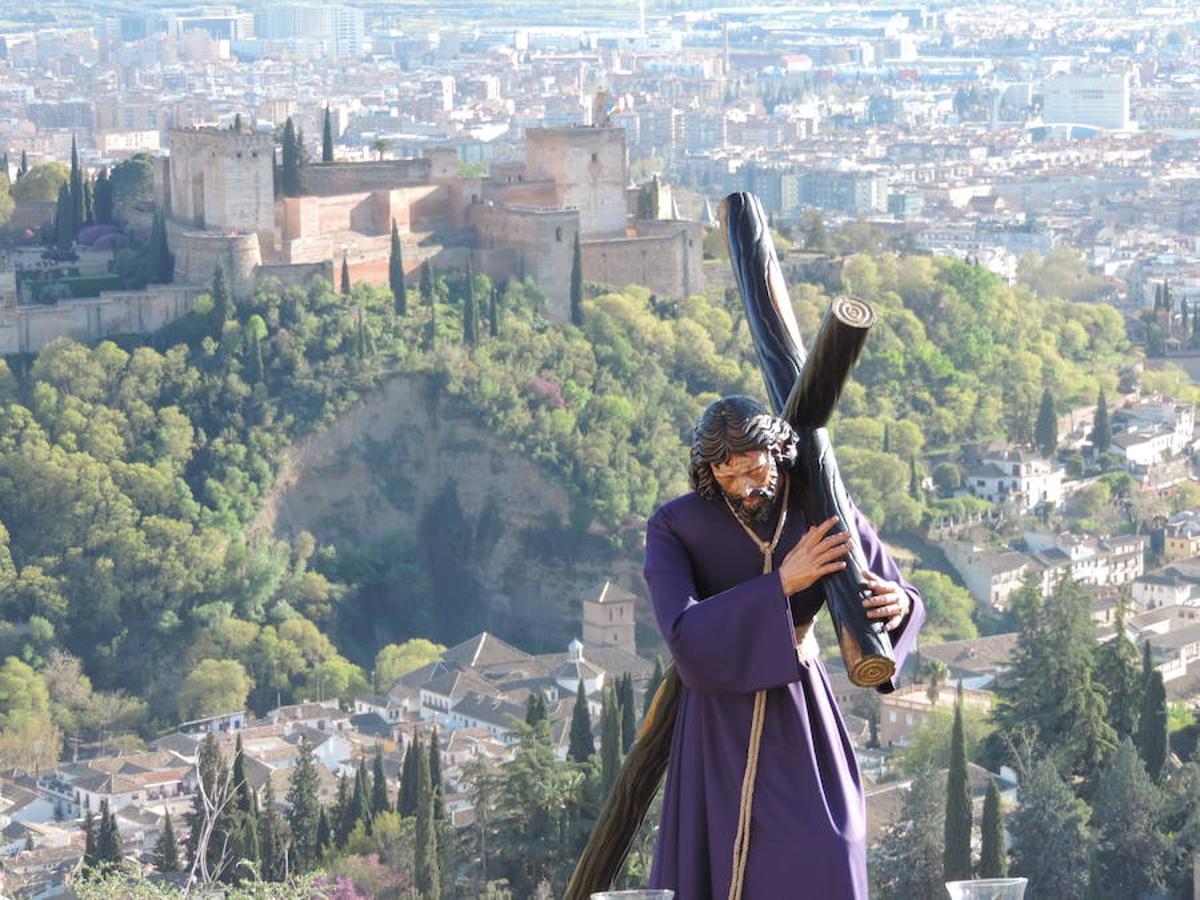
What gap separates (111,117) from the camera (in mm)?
101438

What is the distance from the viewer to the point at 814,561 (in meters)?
5.88

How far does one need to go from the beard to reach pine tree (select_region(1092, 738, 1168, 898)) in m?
17.1

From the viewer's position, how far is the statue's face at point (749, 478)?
5.99 m

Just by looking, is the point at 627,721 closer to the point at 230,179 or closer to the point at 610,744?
the point at 610,744

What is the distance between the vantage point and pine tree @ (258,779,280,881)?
25.3 metres

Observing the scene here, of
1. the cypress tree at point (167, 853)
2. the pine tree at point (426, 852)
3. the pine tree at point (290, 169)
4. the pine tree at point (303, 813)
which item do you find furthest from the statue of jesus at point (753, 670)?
the pine tree at point (290, 169)

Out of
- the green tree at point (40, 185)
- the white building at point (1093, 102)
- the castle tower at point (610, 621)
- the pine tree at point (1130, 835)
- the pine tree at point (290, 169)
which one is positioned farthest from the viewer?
the white building at point (1093, 102)

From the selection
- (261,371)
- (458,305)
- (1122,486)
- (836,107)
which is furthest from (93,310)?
(836,107)

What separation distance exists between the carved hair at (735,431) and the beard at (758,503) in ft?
0.17

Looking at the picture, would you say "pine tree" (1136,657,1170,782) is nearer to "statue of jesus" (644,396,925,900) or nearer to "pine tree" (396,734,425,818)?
"pine tree" (396,734,425,818)

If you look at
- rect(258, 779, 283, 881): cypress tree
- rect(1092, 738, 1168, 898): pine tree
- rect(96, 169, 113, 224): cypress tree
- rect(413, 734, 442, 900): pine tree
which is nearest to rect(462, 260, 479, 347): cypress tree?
rect(96, 169, 113, 224): cypress tree

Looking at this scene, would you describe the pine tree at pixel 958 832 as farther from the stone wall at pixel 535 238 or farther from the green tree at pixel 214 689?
the stone wall at pixel 535 238

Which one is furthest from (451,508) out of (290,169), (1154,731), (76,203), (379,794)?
(1154,731)

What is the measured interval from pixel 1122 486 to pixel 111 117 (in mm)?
60712
